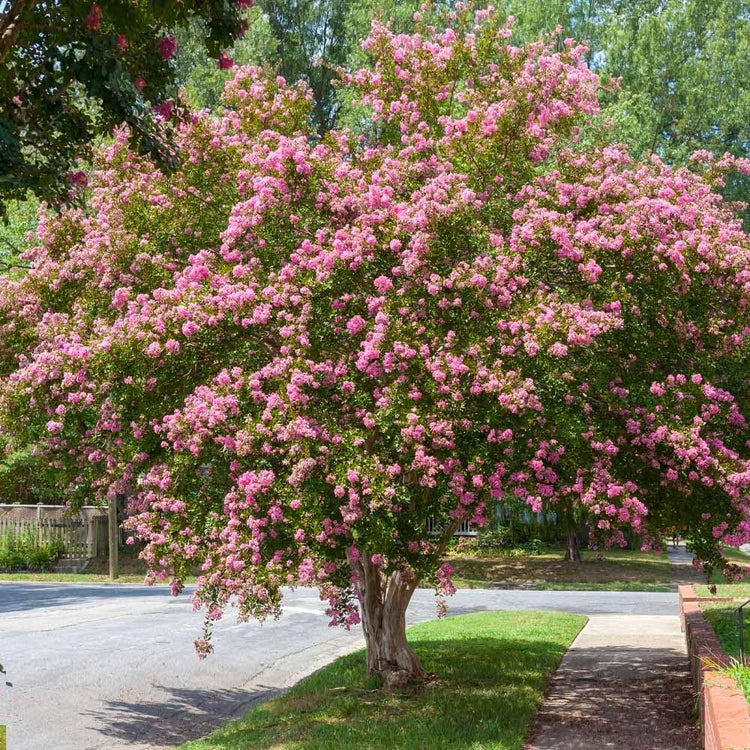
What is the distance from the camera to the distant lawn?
24.5m

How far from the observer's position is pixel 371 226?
9508mm

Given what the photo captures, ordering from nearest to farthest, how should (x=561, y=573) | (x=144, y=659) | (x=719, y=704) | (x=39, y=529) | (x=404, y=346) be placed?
(x=719, y=704), (x=404, y=346), (x=144, y=659), (x=561, y=573), (x=39, y=529)

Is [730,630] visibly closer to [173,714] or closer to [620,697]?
[620,697]

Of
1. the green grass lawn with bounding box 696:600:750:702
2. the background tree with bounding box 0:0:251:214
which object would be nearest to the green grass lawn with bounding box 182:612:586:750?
the green grass lawn with bounding box 696:600:750:702

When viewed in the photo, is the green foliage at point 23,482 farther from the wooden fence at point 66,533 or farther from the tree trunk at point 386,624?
the tree trunk at point 386,624

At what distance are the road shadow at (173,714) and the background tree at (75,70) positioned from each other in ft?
18.0

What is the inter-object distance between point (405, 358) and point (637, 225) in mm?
2435

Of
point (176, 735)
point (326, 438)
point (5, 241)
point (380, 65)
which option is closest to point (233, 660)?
point (176, 735)

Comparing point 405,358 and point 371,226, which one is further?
point 371,226

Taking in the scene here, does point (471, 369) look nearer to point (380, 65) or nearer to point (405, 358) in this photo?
point (405, 358)

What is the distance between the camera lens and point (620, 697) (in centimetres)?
1062

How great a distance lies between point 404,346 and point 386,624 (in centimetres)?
400

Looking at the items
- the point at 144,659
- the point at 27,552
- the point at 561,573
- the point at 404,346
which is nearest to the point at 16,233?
the point at 27,552

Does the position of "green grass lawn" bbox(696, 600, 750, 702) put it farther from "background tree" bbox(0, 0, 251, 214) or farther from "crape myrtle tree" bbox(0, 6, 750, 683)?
"background tree" bbox(0, 0, 251, 214)
